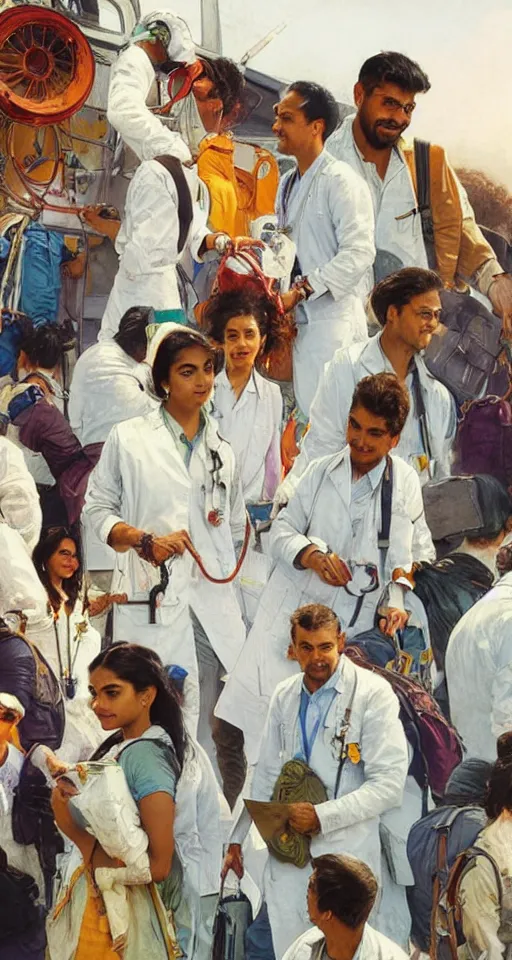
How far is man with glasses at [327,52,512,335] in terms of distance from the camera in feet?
27.8

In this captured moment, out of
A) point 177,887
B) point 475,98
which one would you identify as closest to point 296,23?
point 475,98

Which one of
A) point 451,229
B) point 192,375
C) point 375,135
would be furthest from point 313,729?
point 375,135

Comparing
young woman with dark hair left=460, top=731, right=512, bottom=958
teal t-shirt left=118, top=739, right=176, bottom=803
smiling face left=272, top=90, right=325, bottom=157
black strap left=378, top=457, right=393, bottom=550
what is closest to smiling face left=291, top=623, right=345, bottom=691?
black strap left=378, top=457, right=393, bottom=550

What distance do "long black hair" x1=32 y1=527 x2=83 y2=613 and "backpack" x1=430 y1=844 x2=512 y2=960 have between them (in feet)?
6.11

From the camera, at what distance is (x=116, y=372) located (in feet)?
27.5

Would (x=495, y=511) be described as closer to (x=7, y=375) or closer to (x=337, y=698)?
A: (x=337, y=698)

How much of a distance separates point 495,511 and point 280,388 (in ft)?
3.30

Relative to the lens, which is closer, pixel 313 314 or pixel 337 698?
pixel 337 698

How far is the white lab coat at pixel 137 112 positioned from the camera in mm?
8445

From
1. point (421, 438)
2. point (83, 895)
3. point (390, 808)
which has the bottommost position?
point (83, 895)

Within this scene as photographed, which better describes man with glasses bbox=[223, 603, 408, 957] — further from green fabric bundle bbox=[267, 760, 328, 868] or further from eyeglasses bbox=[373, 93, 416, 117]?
eyeglasses bbox=[373, 93, 416, 117]

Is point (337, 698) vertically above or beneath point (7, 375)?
beneath

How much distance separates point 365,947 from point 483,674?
1181mm

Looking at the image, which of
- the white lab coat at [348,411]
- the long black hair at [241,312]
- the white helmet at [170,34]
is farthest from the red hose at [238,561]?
the white helmet at [170,34]
